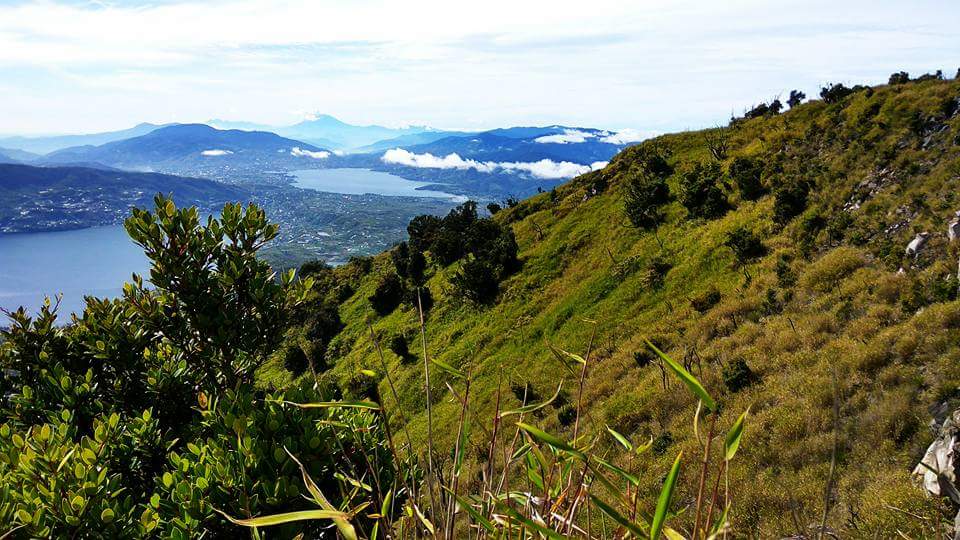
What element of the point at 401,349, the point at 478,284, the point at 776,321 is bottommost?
the point at 401,349

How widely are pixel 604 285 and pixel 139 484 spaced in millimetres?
27334

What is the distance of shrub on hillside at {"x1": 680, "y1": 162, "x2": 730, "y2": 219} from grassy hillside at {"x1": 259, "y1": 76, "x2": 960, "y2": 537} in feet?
1.71

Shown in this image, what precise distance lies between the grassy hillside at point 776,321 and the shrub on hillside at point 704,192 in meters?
0.52

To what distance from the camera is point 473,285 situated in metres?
37.9

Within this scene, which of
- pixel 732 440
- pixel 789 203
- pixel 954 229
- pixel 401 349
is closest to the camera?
pixel 732 440

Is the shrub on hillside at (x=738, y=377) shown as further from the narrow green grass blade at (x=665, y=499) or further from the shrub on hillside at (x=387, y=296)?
the shrub on hillside at (x=387, y=296)

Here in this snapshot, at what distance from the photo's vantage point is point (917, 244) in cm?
1791

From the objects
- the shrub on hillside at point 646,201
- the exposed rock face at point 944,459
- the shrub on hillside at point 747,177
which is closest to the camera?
the exposed rock face at point 944,459

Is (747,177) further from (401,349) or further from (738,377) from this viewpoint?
(401,349)

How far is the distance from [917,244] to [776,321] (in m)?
5.43

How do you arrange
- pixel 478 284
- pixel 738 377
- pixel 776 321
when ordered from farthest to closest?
1. pixel 478 284
2. pixel 776 321
3. pixel 738 377

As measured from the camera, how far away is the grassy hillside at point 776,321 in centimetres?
1101

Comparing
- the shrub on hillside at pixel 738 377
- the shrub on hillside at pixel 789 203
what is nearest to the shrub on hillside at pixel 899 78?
the shrub on hillside at pixel 789 203

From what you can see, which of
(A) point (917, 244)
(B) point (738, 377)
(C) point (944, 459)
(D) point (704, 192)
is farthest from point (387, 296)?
(C) point (944, 459)
